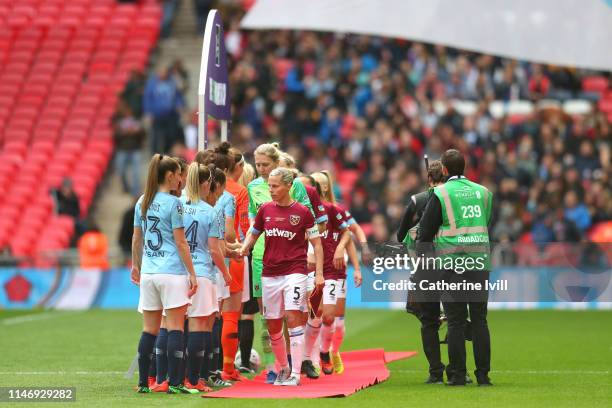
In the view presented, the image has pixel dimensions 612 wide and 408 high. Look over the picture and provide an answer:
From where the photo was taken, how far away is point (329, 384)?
468 inches

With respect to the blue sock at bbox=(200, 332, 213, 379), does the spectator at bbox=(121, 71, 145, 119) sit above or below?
above

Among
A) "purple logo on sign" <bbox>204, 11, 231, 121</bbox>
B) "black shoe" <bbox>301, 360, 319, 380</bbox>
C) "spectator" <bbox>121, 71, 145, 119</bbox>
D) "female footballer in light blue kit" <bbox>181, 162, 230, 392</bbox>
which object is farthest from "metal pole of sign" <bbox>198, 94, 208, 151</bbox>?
"spectator" <bbox>121, 71, 145, 119</bbox>

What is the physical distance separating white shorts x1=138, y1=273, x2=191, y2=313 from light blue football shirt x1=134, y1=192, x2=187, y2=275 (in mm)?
49

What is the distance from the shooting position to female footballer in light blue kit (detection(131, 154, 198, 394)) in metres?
10.9

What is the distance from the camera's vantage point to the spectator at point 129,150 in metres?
26.8

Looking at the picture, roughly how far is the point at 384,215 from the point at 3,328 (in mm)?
8120

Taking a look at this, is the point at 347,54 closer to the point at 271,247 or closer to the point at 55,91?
the point at 55,91

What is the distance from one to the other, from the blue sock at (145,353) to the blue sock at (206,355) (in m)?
0.53

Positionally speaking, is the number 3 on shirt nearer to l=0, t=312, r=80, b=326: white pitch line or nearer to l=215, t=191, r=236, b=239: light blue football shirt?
l=215, t=191, r=236, b=239: light blue football shirt

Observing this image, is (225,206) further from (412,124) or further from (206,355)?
(412,124)

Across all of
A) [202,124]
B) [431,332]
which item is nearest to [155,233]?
[202,124]

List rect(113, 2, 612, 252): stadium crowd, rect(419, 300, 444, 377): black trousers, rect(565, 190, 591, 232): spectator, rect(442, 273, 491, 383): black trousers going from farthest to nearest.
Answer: rect(113, 2, 612, 252): stadium crowd
rect(565, 190, 591, 232): spectator
rect(419, 300, 444, 377): black trousers
rect(442, 273, 491, 383): black trousers

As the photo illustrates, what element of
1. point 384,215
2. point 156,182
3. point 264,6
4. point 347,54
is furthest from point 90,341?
point 347,54

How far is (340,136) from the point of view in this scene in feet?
89.3
